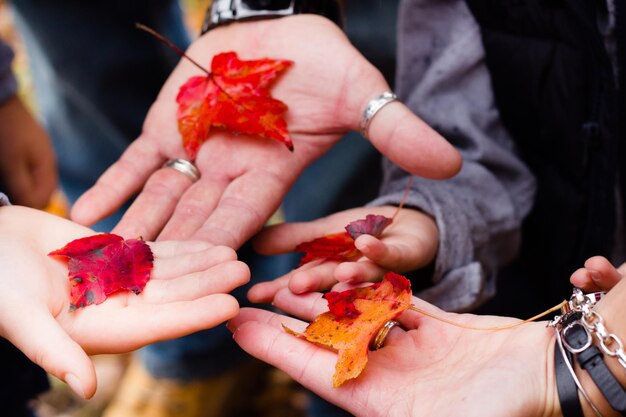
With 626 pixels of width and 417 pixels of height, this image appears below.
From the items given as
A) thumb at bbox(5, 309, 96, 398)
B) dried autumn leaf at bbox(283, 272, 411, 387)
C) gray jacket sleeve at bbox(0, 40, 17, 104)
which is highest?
gray jacket sleeve at bbox(0, 40, 17, 104)

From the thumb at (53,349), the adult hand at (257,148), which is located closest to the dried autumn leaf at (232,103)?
the adult hand at (257,148)

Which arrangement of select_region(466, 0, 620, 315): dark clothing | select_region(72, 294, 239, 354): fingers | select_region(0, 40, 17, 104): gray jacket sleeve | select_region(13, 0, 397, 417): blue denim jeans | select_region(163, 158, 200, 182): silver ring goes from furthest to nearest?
select_region(13, 0, 397, 417): blue denim jeans < select_region(0, 40, 17, 104): gray jacket sleeve < select_region(163, 158, 200, 182): silver ring < select_region(466, 0, 620, 315): dark clothing < select_region(72, 294, 239, 354): fingers

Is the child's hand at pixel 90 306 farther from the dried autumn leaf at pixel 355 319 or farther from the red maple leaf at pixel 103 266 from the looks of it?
the dried autumn leaf at pixel 355 319

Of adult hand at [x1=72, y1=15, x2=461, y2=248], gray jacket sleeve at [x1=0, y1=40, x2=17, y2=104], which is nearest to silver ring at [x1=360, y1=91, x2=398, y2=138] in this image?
adult hand at [x1=72, y1=15, x2=461, y2=248]

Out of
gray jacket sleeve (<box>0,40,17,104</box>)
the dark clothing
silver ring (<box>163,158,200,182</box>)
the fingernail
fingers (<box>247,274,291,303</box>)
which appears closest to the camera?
the fingernail

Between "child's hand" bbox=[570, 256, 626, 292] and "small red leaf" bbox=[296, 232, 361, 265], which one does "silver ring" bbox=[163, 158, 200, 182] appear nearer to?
"small red leaf" bbox=[296, 232, 361, 265]

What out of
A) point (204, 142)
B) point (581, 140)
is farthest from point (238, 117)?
point (581, 140)

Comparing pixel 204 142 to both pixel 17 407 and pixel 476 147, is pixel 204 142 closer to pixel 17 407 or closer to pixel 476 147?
pixel 476 147
